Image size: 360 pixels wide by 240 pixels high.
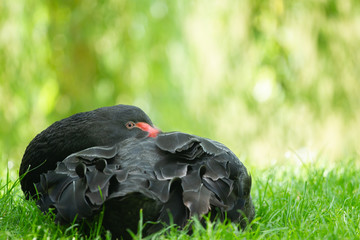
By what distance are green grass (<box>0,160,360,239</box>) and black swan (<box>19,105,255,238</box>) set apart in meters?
0.10

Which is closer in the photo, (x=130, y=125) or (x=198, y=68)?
(x=130, y=125)

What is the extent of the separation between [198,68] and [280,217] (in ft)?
14.4

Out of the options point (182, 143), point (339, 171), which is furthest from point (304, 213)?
point (339, 171)

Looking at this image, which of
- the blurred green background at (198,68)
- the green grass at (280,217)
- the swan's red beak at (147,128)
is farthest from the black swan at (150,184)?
the blurred green background at (198,68)

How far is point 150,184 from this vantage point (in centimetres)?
275

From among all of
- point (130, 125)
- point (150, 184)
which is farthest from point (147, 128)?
point (150, 184)

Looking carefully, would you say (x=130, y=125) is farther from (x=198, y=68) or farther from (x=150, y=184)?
(x=198, y=68)

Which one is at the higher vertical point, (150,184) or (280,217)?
(150,184)

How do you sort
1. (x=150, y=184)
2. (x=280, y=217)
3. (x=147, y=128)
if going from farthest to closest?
(x=147, y=128), (x=280, y=217), (x=150, y=184)

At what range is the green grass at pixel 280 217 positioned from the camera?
107 inches

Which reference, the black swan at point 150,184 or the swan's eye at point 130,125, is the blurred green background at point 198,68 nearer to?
the swan's eye at point 130,125

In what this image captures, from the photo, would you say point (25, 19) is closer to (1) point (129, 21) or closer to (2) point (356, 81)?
(1) point (129, 21)

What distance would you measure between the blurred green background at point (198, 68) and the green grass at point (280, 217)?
2602 mm

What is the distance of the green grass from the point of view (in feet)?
8.94
